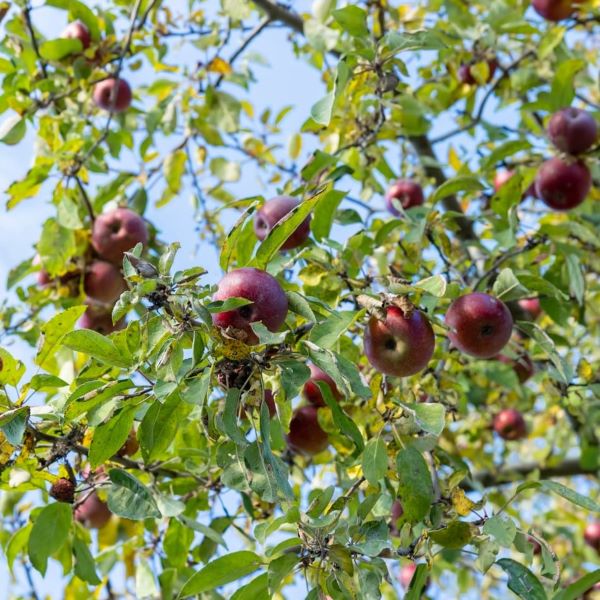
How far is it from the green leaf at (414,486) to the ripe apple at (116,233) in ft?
4.77

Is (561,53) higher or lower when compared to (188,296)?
lower

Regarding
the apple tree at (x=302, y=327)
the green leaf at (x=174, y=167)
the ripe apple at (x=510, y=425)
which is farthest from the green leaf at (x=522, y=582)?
the ripe apple at (x=510, y=425)

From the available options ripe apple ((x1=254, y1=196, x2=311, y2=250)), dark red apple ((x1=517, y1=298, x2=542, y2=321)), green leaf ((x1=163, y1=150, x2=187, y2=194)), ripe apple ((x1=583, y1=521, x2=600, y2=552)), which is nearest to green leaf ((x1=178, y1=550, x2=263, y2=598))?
ripe apple ((x1=254, y1=196, x2=311, y2=250))

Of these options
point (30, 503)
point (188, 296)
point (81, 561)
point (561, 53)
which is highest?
point (188, 296)

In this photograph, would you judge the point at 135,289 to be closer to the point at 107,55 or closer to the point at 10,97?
the point at 10,97

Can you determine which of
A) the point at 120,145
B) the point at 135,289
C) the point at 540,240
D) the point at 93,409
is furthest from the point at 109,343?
the point at 120,145

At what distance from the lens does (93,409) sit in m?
1.48

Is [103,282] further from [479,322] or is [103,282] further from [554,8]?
[554,8]

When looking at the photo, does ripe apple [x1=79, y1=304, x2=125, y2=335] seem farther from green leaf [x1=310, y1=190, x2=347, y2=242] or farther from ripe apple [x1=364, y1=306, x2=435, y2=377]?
ripe apple [x1=364, y1=306, x2=435, y2=377]

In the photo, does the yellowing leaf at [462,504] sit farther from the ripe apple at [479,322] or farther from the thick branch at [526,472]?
the thick branch at [526,472]

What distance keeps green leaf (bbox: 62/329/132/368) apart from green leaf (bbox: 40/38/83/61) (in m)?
1.72

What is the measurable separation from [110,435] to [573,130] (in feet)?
6.88

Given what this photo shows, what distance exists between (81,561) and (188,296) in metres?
1.07

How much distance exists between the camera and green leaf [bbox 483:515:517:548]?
1.36m
